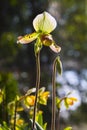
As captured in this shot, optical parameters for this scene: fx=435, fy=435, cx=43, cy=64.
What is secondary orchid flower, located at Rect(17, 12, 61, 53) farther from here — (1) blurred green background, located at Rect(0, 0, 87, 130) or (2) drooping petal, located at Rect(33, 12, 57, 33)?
(1) blurred green background, located at Rect(0, 0, 87, 130)

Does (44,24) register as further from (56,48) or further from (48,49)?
(48,49)

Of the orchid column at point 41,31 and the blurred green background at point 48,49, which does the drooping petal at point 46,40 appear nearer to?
the orchid column at point 41,31

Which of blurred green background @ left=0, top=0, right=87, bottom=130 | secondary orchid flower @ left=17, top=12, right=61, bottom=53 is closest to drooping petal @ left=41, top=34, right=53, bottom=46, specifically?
secondary orchid flower @ left=17, top=12, right=61, bottom=53

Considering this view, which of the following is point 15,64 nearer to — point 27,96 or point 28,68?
point 28,68

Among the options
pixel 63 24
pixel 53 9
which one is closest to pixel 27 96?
pixel 53 9

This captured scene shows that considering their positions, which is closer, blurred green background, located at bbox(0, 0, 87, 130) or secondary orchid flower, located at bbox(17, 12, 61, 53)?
secondary orchid flower, located at bbox(17, 12, 61, 53)

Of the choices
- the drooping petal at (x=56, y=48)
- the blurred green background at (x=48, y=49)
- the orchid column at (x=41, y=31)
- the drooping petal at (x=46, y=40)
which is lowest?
the drooping petal at (x=56, y=48)

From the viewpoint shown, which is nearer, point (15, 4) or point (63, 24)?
point (15, 4)

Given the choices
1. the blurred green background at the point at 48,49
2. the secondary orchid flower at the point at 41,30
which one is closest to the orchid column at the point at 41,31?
the secondary orchid flower at the point at 41,30
